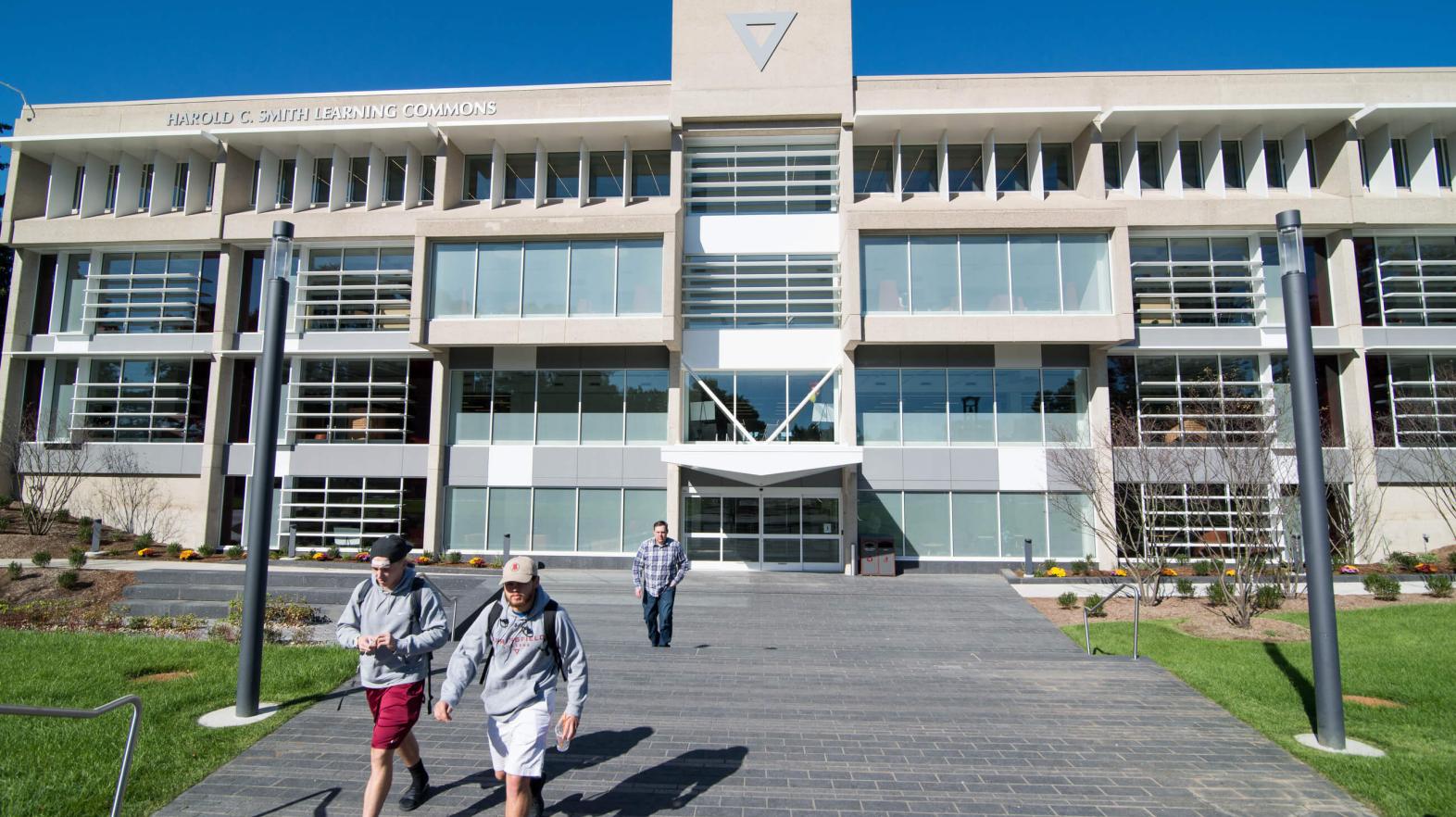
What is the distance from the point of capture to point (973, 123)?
72.0 feet

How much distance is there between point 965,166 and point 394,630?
2226 centimetres

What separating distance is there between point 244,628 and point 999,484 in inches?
712

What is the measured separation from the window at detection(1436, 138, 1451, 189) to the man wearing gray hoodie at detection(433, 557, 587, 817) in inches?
1135

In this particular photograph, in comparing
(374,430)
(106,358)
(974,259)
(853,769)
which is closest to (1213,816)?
(853,769)

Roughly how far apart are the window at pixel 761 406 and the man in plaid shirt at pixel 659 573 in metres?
10.7

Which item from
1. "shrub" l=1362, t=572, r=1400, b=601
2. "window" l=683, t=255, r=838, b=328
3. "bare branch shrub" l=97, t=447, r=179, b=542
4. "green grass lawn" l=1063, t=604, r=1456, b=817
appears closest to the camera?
"green grass lawn" l=1063, t=604, r=1456, b=817

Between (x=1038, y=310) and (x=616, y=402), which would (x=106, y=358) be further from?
(x=1038, y=310)

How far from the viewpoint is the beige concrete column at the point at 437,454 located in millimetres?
21625

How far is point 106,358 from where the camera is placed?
23750 mm

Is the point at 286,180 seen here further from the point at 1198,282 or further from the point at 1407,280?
the point at 1407,280

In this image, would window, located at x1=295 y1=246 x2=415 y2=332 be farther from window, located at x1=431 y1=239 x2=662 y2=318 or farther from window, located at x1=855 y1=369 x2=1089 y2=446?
window, located at x1=855 y1=369 x2=1089 y2=446

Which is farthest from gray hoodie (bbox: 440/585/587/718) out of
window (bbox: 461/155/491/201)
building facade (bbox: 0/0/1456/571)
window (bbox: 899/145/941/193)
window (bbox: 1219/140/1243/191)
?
window (bbox: 1219/140/1243/191)

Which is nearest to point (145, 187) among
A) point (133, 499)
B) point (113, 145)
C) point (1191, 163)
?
point (113, 145)

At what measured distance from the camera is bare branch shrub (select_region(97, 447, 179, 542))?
2248cm
